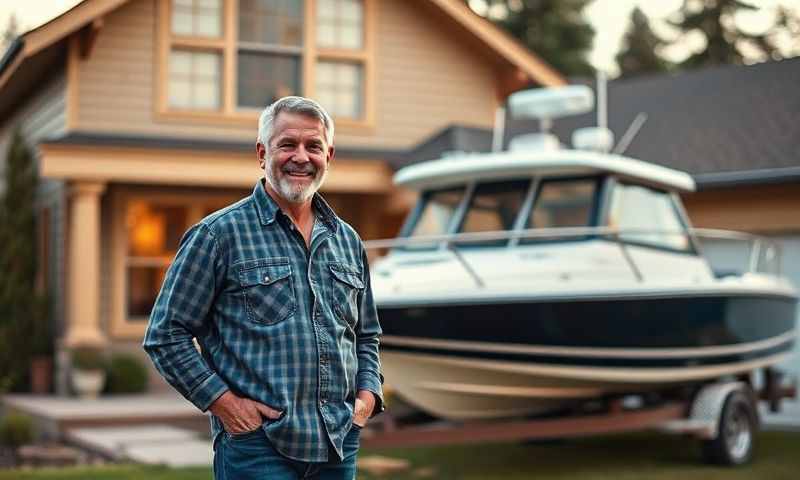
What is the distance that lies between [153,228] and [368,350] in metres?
12.0

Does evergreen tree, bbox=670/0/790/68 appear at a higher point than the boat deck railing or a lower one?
higher

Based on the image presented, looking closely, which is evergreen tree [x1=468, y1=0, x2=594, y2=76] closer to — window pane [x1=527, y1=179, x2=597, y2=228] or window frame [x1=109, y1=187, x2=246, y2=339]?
window frame [x1=109, y1=187, x2=246, y2=339]

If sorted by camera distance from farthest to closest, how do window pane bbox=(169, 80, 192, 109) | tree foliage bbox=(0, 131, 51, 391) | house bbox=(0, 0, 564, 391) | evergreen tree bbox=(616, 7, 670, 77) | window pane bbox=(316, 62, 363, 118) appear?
evergreen tree bbox=(616, 7, 670, 77), window pane bbox=(316, 62, 363, 118), tree foliage bbox=(0, 131, 51, 391), window pane bbox=(169, 80, 192, 109), house bbox=(0, 0, 564, 391)

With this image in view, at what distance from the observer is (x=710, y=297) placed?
370 inches

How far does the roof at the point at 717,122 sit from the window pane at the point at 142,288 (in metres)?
5.63

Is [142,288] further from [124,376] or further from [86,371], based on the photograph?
[86,371]

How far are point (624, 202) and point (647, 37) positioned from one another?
30.3 metres

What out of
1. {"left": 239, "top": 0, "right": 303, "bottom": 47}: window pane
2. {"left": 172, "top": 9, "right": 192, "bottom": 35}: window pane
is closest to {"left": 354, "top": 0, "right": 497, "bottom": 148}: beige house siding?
{"left": 239, "top": 0, "right": 303, "bottom": 47}: window pane

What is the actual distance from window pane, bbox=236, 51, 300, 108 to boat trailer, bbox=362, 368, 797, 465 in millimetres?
7050

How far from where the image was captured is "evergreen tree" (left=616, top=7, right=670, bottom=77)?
126ft

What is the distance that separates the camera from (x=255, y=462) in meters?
3.32

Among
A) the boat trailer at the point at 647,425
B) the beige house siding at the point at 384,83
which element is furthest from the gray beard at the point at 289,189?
the beige house siding at the point at 384,83

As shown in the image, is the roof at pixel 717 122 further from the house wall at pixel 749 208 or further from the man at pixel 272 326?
the man at pixel 272 326

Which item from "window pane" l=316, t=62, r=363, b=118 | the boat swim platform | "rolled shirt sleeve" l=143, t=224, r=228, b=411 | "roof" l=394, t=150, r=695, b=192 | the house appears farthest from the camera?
"window pane" l=316, t=62, r=363, b=118
